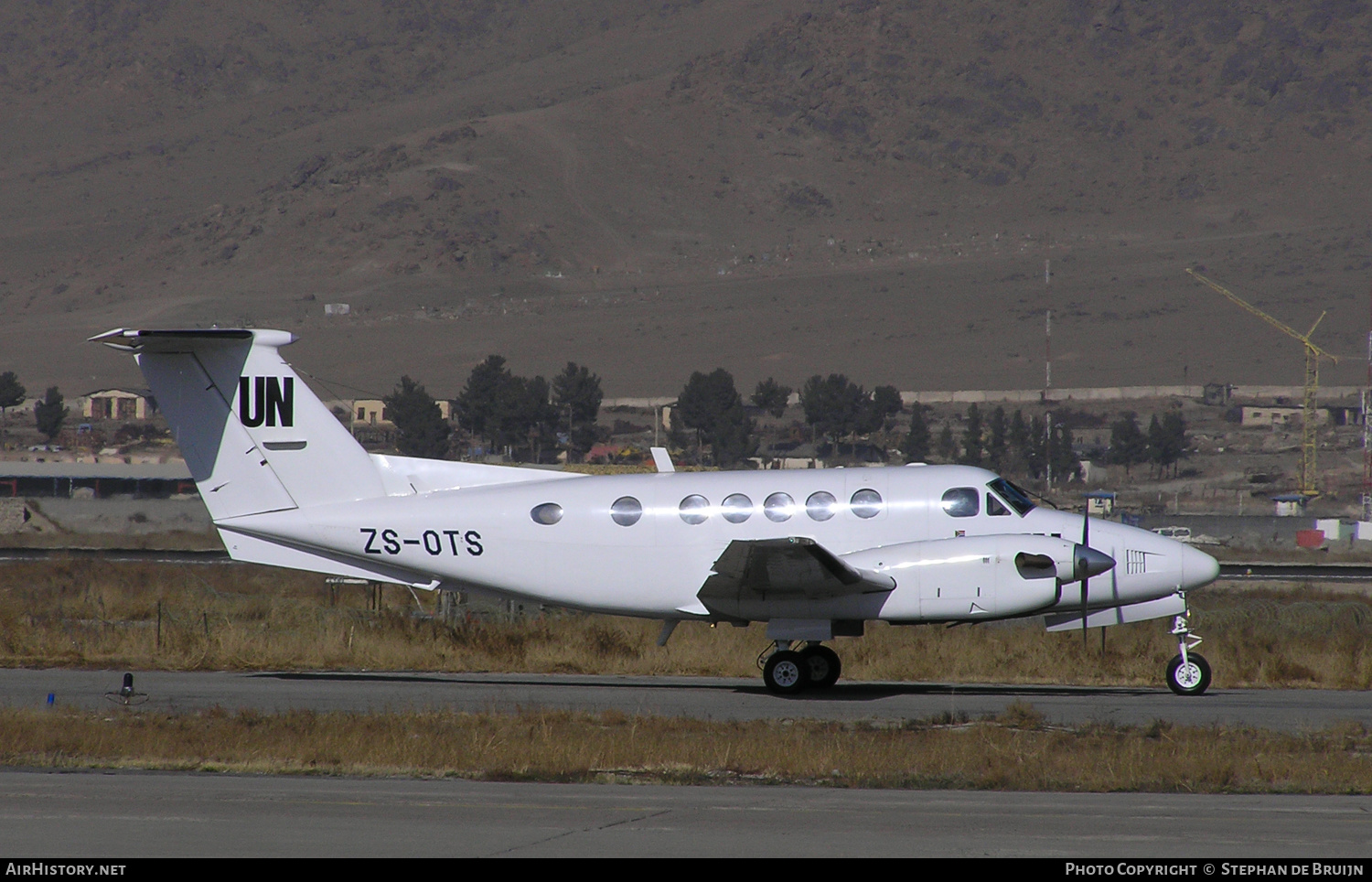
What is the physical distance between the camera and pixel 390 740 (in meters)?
15.3

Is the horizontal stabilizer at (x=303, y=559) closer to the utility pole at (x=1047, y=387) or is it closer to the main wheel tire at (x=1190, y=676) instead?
the main wheel tire at (x=1190, y=676)

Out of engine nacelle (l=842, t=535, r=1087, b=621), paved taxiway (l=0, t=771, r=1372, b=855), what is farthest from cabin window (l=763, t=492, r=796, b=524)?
paved taxiway (l=0, t=771, r=1372, b=855)

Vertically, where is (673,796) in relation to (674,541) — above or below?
below

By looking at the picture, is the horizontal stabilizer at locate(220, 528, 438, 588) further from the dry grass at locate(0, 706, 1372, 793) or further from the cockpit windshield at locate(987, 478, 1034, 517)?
the cockpit windshield at locate(987, 478, 1034, 517)

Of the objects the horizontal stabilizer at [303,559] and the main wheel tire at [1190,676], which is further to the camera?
the horizontal stabilizer at [303,559]

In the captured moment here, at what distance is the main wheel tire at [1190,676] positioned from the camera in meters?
19.9

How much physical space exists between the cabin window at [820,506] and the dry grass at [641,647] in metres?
3.74

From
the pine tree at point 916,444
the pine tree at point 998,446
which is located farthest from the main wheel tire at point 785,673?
the pine tree at point 998,446

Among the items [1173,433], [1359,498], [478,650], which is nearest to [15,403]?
[1173,433]

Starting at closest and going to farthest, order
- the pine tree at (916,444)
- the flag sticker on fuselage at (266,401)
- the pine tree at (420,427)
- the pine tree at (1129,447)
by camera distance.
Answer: the flag sticker on fuselage at (266,401)
the pine tree at (420,427)
the pine tree at (916,444)
the pine tree at (1129,447)

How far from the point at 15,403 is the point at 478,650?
344ft

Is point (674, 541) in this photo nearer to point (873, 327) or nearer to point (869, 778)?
point (869, 778)

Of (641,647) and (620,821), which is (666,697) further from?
(620,821)

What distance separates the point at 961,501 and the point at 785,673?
316 centimetres
